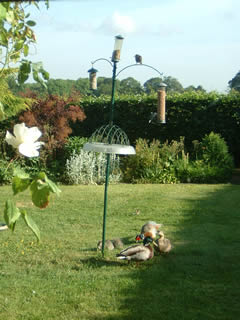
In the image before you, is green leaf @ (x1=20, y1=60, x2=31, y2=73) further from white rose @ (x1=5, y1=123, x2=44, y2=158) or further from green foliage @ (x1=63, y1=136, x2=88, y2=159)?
green foliage @ (x1=63, y1=136, x2=88, y2=159)

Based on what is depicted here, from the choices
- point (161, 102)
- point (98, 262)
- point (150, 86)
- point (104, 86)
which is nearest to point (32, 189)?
point (98, 262)

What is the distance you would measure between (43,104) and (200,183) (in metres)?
4.69

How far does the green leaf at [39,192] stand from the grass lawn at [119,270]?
2714mm

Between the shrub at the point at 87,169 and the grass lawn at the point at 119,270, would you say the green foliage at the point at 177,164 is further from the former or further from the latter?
the grass lawn at the point at 119,270

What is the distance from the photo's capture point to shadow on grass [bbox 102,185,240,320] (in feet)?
13.7

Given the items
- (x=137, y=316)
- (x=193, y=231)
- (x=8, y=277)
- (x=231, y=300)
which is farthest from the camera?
(x=193, y=231)

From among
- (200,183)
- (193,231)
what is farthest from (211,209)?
(200,183)

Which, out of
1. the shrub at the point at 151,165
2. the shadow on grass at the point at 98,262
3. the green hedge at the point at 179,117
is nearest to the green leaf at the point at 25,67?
the shadow on grass at the point at 98,262

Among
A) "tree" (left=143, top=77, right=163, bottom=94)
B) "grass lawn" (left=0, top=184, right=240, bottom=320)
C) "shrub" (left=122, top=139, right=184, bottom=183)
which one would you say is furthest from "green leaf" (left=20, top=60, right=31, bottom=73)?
"tree" (left=143, top=77, right=163, bottom=94)

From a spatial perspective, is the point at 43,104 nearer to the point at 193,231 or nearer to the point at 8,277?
the point at 193,231

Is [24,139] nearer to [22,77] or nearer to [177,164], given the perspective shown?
[22,77]

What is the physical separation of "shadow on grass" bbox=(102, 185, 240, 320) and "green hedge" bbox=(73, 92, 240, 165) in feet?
21.3

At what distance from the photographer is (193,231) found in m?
7.20

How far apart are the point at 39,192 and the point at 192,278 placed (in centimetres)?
383
